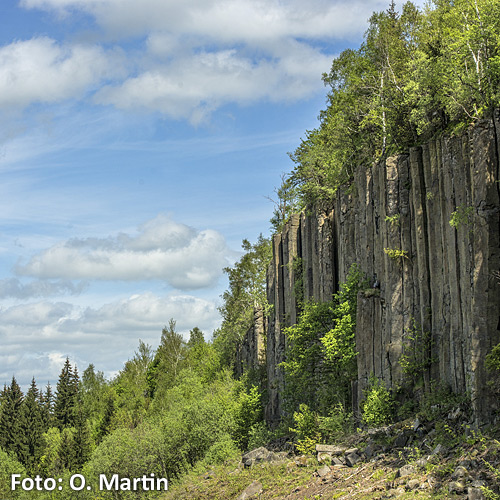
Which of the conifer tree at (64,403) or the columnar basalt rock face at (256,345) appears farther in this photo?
the conifer tree at (64,403)

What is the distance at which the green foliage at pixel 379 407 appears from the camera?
28844 mm

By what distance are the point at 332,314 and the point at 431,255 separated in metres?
11.9

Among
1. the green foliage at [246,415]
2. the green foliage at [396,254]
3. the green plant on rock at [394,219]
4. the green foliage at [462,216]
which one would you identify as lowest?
the green foliage at [246,415]

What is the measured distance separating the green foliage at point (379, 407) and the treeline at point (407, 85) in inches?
420

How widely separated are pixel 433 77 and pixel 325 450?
1627cm

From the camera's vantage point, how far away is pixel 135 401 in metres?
93.6

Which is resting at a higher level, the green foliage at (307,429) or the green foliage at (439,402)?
the green foliage at (439,402)

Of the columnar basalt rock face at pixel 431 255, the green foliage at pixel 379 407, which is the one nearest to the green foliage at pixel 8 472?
the columnar basalt rock face at pixel 431 255

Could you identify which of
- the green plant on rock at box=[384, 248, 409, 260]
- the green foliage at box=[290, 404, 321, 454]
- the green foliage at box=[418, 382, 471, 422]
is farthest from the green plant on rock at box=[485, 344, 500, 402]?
the green foliage at box=[290, 404, 321, 454]

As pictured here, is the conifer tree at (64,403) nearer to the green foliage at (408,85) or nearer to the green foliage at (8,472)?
the green foliage at (8,472)

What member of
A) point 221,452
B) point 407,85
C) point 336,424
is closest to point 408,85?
point 407,85

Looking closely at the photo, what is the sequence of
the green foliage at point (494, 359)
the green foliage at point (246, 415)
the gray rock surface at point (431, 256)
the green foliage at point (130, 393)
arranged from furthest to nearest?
the green foliage at point (130, 393), the green foliage at point (246, 415), the gray rock surface at point (431, 256), the green foliage at point (494, 359)

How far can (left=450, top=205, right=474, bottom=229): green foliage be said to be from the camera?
2369cm

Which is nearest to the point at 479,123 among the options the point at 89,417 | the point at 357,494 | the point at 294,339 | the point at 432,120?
the point at 432,120
